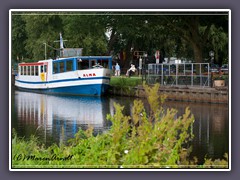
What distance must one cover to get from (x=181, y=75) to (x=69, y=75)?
272 inches

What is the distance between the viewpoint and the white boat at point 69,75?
18562 mm

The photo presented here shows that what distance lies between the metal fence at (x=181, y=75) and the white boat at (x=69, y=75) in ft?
5.38

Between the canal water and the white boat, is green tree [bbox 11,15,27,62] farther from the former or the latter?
the white boat

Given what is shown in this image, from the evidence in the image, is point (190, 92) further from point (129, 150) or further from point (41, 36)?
point (129, 150)

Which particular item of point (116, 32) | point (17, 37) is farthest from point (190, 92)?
point (17, 37)

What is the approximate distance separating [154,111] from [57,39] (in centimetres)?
550

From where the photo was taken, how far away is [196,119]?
15.3 metres

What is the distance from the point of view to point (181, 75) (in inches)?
830

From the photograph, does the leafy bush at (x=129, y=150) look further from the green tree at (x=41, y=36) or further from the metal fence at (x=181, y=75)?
the metal fence at (x=181, y=75)

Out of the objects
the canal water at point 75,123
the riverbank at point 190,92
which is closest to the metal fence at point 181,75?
the riverbank at point 190,92

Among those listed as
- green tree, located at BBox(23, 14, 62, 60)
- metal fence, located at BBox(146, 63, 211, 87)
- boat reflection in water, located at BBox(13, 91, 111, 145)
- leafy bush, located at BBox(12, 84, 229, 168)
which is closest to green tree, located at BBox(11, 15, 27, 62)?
green tree, located at BBox(23, 14, 62, 60)
